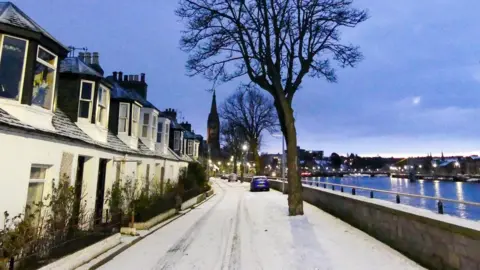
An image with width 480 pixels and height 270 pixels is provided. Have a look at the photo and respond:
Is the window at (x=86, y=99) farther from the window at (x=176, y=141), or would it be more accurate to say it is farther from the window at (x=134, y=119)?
the window at (x=176, y=141)

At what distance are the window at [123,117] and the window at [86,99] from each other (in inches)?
152

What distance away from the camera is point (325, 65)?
16.5 meters

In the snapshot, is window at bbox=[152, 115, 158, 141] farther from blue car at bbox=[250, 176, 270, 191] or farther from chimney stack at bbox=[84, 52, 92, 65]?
blue car at bbox=[250, 176, 270, 191]

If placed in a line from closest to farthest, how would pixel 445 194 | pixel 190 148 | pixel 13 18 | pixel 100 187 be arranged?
pixel 13 18 < pixel 100 187 < pixel 190 148 < pixel 445 194

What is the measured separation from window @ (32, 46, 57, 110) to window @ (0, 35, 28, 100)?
0.56 m

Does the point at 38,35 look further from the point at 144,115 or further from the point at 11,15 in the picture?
the point at 144,115

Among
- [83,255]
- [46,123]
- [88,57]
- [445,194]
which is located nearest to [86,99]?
[46,123]

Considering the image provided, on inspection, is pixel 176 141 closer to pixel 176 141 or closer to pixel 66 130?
pixel 176 141

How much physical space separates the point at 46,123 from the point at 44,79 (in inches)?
50.3

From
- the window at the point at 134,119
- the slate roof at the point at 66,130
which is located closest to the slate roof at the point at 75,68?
the slate roof at the point at 66,130

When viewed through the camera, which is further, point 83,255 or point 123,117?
point 123,117

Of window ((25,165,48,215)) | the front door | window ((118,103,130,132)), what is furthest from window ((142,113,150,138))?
window ((25,165,48,215))

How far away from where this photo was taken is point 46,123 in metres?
8.14

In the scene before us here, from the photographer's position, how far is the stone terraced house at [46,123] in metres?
6.53
